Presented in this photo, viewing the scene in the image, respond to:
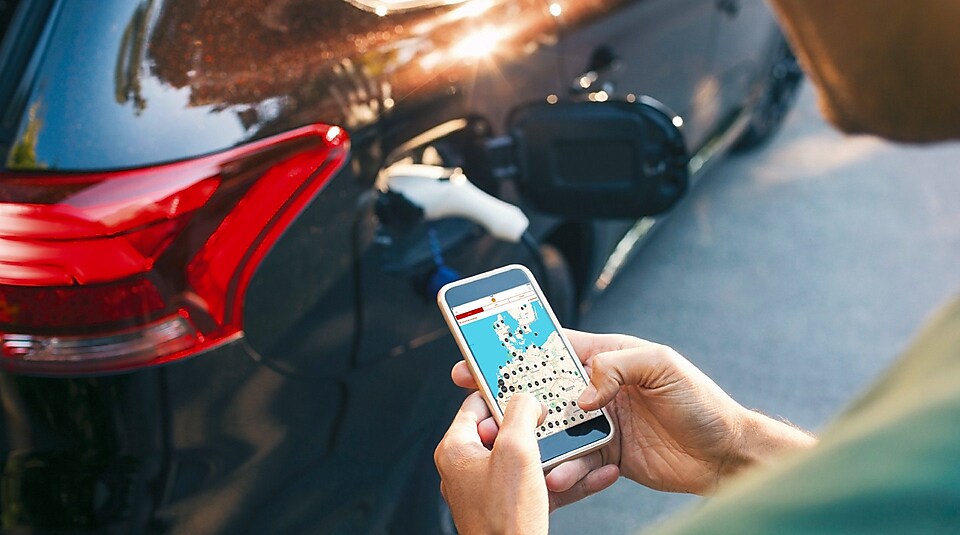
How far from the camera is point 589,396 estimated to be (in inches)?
55.5

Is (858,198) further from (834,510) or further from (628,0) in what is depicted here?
(834,510)

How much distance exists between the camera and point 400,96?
5.92 ft

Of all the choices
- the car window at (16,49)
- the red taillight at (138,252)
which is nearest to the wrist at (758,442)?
the red taillight at (138,252)

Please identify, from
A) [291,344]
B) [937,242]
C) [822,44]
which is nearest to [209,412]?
[291,344]

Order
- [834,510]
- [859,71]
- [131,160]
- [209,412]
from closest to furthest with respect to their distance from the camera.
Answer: [834,510]
[859,71]
[131,160]
[209,412]

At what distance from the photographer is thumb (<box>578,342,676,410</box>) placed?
138cm

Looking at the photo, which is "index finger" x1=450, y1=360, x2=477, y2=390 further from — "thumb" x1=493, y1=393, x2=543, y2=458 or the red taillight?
the red taillight

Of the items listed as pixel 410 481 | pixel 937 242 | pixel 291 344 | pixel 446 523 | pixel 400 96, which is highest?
pixel 400 96

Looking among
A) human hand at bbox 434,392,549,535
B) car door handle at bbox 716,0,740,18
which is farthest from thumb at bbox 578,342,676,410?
car door handle at bbox 716,0,740,18

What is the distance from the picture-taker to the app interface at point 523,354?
1452 millimetres

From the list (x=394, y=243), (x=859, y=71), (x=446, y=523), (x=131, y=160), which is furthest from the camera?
(x=446, y=523)

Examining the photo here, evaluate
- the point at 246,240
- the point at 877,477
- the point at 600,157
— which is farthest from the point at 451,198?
the point at 877,477

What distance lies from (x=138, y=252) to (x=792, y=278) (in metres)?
3.12

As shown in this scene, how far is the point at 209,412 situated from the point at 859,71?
1.16m
